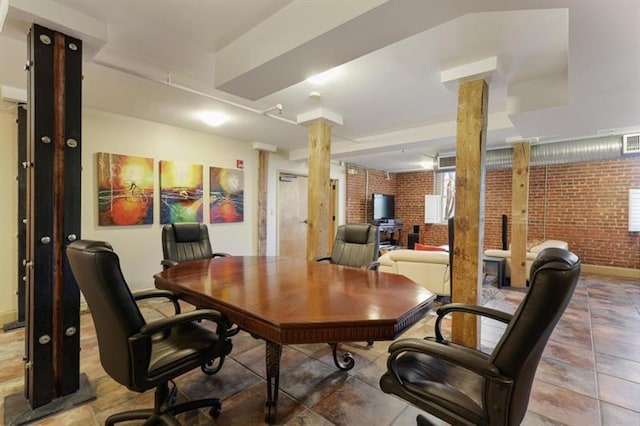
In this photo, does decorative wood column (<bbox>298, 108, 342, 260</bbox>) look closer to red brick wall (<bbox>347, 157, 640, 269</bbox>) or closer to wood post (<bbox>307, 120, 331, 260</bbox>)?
wood post (<bbox>307, 120, 331, 260</bbox>)

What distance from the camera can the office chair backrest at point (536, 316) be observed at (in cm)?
96

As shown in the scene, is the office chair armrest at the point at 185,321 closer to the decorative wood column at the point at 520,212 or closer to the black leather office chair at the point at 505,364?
the black leather office chair at the point at 505,364

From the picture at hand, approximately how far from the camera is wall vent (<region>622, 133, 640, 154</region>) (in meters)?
4.20

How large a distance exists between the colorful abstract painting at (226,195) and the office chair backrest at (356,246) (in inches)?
92.6

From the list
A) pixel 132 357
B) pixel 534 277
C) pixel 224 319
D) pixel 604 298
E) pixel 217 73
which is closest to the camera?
pixel 534 277

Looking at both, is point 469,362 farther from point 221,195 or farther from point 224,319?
point 221,195

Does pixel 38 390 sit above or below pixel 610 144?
below

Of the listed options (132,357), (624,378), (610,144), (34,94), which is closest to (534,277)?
(132,357)

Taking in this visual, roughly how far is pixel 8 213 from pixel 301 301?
342 cm

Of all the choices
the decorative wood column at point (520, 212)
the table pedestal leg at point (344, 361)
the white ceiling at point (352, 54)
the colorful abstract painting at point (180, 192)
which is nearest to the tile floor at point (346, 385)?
the table pedestal leg at point (344, 361)

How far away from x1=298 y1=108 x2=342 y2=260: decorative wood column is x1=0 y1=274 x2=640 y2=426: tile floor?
123 cm

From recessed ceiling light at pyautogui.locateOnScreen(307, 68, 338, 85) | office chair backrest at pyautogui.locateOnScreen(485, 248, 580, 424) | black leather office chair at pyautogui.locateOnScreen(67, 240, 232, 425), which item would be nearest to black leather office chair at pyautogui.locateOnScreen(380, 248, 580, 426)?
office chair backrest at pyautogui.locateOnScreen(485, 248, 580, 424)

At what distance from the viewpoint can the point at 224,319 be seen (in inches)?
60.7

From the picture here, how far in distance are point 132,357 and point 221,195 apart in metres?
3.78
